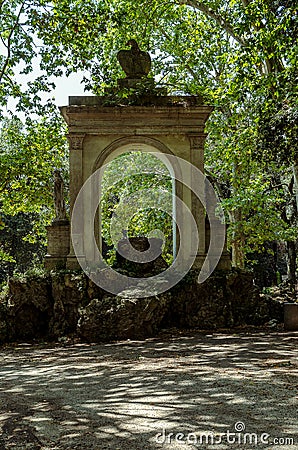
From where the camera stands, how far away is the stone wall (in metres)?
10.7

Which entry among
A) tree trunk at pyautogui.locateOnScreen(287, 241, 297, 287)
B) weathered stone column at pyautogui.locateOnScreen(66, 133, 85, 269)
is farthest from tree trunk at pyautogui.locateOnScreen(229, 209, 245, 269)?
weathered stone column at pyautogui.locateOnScreen(66, 133, 85, 269)

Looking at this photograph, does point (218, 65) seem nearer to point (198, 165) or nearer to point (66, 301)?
point (198, 165)

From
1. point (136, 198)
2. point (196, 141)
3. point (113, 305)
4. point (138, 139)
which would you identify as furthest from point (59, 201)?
point (136, 198)

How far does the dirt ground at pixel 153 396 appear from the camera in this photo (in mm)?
4242

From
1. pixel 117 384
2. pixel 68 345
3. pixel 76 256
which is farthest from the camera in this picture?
pixel 76 256

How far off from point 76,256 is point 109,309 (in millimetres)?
2407

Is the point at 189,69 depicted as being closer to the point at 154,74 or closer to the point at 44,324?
the point at 154,74

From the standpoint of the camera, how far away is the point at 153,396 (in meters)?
5.69

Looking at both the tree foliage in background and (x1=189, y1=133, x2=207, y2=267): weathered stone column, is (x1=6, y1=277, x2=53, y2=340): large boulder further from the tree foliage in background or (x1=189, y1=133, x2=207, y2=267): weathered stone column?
the tree foliage in background

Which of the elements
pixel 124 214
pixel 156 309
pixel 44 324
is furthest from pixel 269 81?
pixel 124 214

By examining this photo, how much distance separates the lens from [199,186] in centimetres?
1322
